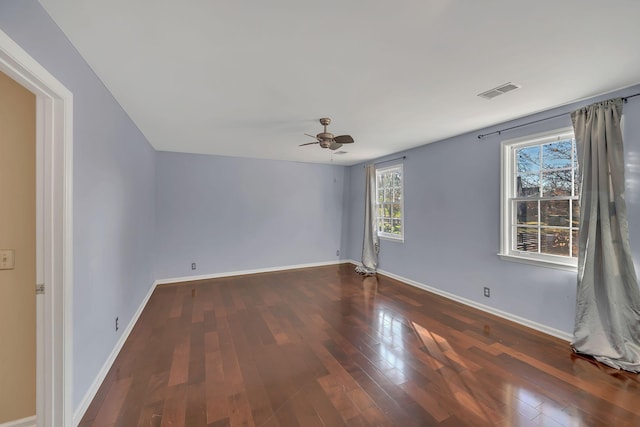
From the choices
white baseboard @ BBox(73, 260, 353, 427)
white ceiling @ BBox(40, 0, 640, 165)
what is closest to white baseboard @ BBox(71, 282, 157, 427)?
white baseboard @ BBox(73, 260, 353, 427)

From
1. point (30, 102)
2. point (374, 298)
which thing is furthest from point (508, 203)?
point (30, 102)

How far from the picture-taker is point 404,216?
15.9 ft

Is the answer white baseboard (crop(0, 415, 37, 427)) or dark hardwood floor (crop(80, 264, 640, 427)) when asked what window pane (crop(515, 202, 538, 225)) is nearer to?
dark hardwood floor (crop(80, 264, 640, 427))

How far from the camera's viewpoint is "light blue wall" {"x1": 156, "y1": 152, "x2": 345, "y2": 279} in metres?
4.78

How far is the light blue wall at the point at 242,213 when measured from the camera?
4.78 m

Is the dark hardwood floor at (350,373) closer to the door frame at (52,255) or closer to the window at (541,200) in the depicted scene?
the door frame at (52,255)

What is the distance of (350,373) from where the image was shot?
2.17 meters

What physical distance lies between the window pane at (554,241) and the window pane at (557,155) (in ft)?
2.40

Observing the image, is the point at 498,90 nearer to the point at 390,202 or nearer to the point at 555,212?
the point at 555,212

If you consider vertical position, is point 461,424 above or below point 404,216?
below

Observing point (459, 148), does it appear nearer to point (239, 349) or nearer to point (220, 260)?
point (239, 349)

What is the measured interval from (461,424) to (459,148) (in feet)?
11.1

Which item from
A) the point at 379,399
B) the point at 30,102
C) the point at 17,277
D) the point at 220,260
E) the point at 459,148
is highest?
the point at 459,148

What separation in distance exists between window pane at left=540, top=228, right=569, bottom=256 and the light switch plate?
4.72 m
